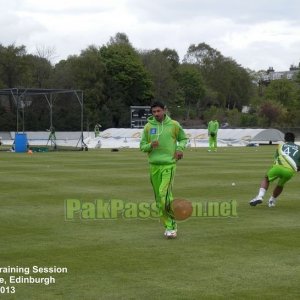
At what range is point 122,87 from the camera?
87.3 m

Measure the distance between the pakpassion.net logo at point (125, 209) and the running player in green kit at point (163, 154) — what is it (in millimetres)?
2164

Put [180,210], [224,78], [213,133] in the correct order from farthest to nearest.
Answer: [224,78] < [213,133] < [180,210]

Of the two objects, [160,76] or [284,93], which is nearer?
[160,76]

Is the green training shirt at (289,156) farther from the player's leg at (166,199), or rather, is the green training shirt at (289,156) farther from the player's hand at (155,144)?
the player's hand at (155,144)

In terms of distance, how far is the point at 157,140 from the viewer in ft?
33.6

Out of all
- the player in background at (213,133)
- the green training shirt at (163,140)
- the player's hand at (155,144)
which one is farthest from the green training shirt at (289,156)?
the player in background at (213,133)

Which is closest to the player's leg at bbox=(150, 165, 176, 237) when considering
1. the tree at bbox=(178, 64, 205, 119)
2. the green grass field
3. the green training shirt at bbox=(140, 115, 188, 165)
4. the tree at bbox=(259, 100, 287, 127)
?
the green training shirt at bbox=(140, 115, 188, 165)

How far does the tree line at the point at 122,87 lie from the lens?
2649 inches

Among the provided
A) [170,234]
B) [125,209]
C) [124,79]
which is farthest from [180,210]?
[124,79]

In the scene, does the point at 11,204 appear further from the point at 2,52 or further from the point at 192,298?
the point at 2,52

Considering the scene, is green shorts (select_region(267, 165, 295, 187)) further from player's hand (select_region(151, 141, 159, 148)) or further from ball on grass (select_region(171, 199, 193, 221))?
→ player's hand (select_region(151, 141, 159, 148))

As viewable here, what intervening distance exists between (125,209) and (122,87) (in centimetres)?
7472

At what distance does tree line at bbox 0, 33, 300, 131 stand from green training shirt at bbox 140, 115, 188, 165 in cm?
5143

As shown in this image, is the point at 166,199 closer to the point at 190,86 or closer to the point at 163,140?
the point at 163,140
